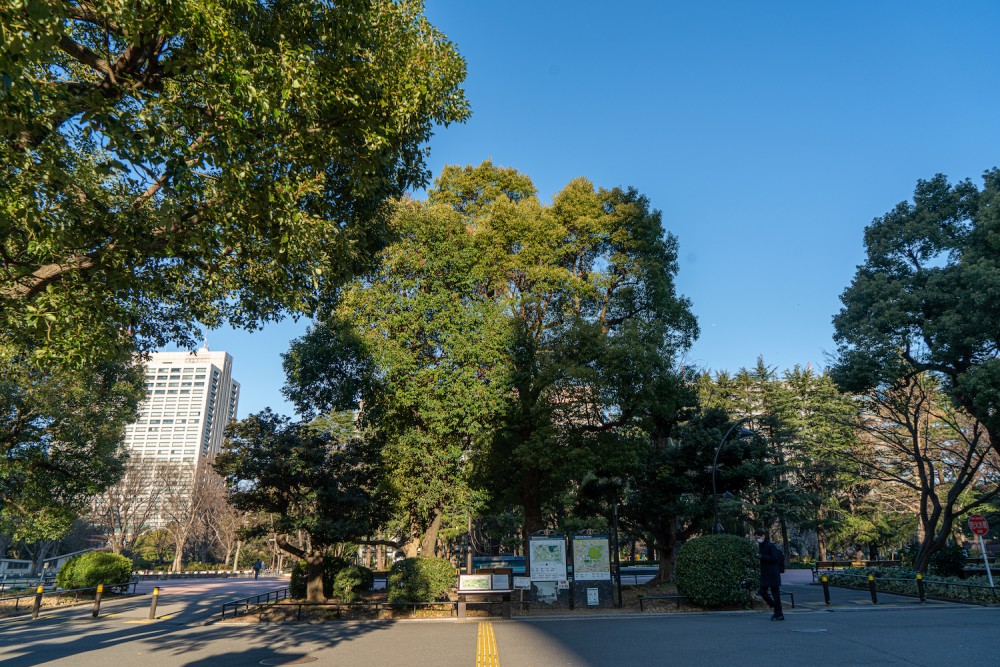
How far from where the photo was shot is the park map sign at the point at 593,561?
17656 millimetres

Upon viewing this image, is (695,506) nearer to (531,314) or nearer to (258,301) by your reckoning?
(531,314)

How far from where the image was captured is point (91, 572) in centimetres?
2489

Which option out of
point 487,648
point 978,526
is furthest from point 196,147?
point 978,526

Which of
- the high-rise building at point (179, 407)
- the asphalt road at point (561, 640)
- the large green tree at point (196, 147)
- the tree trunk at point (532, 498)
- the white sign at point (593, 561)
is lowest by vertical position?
the asphalt road at point (561, 640)

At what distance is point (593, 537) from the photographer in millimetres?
17688

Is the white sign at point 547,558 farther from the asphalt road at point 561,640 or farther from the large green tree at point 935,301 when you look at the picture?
the large green tree at point 935,301

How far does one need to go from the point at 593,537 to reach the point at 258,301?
12606 millimetres

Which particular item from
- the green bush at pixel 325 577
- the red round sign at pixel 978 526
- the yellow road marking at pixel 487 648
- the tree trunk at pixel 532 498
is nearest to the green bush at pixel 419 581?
the green bush at pixel 325 577

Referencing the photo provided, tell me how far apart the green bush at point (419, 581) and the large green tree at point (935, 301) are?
54.7ft

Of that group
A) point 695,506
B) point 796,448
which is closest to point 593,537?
point 695,506

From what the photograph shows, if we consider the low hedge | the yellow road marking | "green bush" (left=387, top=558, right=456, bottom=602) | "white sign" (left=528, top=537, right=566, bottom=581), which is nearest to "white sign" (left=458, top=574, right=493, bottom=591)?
"green bush" (left=387, top=558, right=456, bottom=602)

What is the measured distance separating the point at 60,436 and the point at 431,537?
1480cm

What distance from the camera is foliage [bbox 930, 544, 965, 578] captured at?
2228 centimetres

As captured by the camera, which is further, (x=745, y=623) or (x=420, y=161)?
(x=745, y=623)
